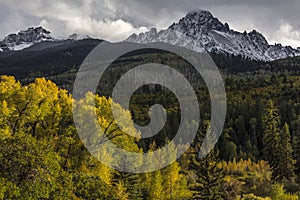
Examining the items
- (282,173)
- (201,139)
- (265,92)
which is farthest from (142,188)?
(265,92)

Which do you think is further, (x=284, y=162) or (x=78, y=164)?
(x=284, y=162)

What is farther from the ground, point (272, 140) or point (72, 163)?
point (272, 140)

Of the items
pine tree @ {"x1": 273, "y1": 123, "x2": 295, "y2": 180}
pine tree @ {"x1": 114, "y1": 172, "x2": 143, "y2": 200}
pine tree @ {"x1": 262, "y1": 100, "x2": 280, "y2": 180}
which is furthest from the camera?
pine tree @ {"x1": 262, "y1": 100, "x2": 280, "y2": 180}

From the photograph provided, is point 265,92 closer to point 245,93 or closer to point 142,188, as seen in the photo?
point 245,93

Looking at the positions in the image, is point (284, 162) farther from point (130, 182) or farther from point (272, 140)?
point (130, 182)

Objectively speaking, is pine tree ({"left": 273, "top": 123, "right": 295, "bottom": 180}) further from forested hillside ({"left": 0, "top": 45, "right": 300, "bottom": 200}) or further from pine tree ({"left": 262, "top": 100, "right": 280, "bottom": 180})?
pine tree ({"left": 262, "top": 100, "right": 280, "bottom": 180})

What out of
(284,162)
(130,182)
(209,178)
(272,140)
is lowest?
(130,182)

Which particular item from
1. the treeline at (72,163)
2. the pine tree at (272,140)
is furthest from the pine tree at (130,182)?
the pine tree at (272,140)

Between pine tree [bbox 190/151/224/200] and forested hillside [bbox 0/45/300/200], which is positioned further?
pine tree [bbox 190/151/224/200]

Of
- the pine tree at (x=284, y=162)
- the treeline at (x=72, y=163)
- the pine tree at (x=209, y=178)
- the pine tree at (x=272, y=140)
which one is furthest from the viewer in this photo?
the pine tree at (x=272, y=140)

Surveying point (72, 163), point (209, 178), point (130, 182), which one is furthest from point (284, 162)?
point (72, 163)

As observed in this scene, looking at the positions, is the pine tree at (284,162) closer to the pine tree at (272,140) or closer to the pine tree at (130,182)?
the pine tree at (272,140)

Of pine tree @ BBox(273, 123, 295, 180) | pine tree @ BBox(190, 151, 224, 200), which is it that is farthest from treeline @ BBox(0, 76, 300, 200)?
pine tree @ BBox(273, 123, 295, 180)

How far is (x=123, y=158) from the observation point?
→ 110 feet
